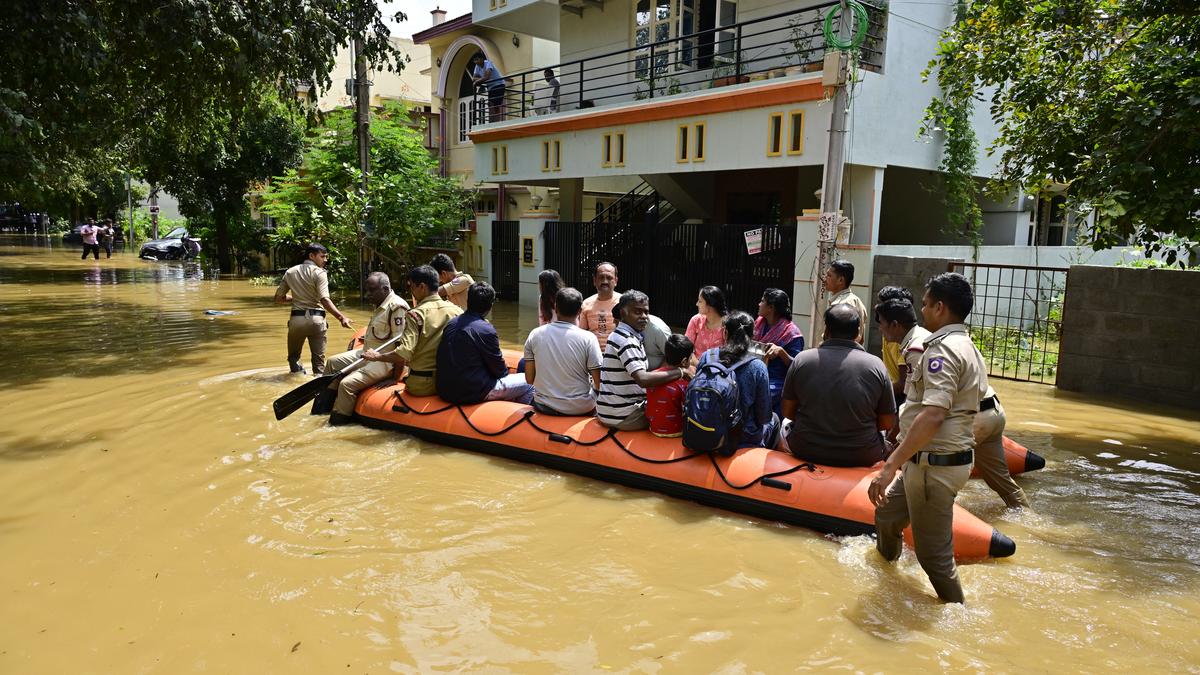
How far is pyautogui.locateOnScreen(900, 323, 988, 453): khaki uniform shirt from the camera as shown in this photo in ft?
13.0

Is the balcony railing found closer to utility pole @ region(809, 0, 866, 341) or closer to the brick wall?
utility pole @ region(809, 0, 866, 341)

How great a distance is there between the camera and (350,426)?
7.98 meters

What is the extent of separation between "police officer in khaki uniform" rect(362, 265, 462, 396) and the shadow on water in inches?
190

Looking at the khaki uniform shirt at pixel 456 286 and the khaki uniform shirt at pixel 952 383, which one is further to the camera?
the khaki uniform shirt at pixel 456 286

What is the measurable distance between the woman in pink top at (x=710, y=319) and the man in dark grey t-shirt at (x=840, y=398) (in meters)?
1.37

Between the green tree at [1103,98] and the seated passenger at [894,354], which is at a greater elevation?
the green tree at [1103,98]

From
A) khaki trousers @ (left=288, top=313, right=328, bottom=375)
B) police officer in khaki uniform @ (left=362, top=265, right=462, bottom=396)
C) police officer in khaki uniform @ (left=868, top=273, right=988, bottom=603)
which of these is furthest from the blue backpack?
khaki trousers @ (left=288, top=313, right=328, bottom=375)

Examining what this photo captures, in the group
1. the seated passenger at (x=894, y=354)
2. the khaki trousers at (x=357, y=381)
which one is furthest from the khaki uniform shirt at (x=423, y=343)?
the seated passenger at (x=894, y=354)

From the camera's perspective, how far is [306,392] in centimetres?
819

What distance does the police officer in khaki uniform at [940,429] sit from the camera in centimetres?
397

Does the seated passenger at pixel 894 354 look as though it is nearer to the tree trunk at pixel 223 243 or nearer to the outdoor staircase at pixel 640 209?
the outdoor staircase at pixel 640 209

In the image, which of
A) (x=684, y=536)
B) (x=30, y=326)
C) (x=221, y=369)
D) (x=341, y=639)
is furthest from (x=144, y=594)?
(x=30, y=326)

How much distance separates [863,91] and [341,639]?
10651 millimetres

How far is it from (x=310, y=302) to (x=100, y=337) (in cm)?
572
